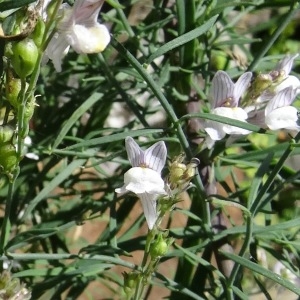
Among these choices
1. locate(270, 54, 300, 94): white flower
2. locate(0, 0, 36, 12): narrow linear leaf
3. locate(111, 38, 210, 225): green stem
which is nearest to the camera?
locate(0, 0, 36, 12): narrow linear leaf

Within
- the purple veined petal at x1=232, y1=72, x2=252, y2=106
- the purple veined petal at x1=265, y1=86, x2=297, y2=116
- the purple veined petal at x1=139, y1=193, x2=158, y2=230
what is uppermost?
the purple veined petal at x1=232, y1=72, x2=252, y2=106

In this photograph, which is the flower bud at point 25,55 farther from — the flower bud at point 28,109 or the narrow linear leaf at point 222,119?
the narrow linear leaf at point 222,119

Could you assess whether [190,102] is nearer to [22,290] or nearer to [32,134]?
[32,134]

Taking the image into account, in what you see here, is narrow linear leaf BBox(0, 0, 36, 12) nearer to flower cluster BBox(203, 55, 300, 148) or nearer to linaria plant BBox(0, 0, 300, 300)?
linaria plant BBox(0, 0, 300, 300)

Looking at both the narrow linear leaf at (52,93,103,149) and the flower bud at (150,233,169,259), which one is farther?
the narrow linear leaf at (52,93,103,149)

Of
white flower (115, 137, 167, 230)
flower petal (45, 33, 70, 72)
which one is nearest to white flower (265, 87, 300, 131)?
white flower (115, 137, 167, 230)

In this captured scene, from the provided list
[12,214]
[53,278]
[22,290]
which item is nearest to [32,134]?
[12,214]

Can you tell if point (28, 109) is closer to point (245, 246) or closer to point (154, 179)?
point (154, 179)
